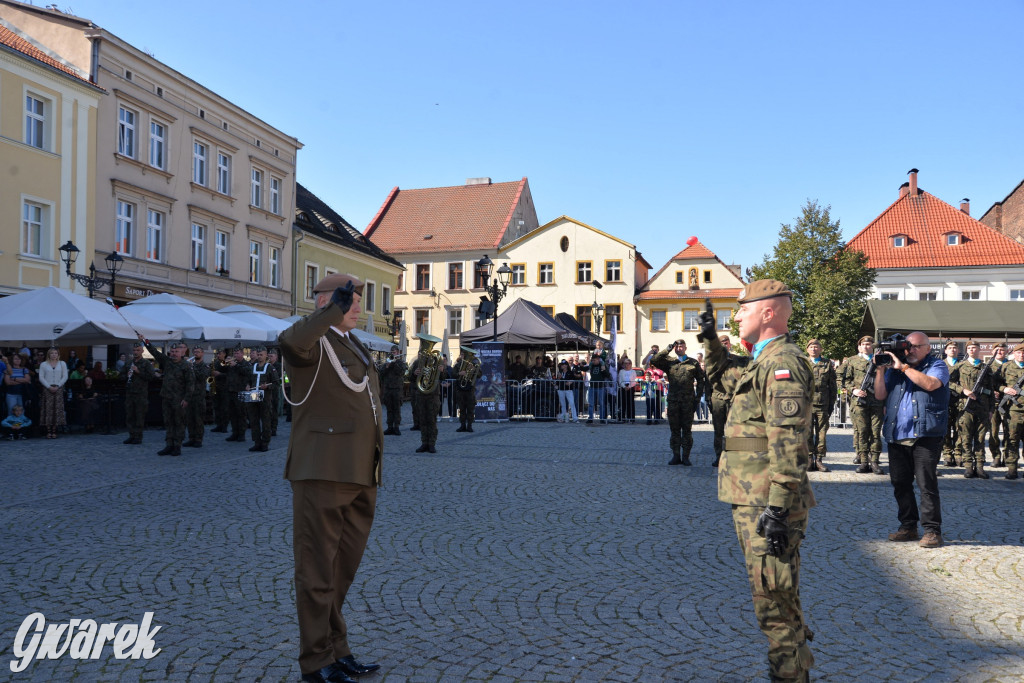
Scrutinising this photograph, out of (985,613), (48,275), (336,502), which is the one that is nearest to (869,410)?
(985,613)

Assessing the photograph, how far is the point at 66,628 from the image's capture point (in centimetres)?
454

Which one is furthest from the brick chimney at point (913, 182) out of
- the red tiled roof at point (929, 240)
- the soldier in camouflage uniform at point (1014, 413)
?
the soldier in camouflage uniform at point (1014, 413)

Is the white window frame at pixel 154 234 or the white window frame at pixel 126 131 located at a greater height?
the white window frame at pixel 126 131

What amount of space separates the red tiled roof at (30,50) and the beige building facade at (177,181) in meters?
0.46

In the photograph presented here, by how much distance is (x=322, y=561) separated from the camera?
12.7 feet

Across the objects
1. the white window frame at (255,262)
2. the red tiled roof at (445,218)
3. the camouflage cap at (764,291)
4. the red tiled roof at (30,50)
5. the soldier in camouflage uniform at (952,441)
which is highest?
the red tiled roof at (445,218)

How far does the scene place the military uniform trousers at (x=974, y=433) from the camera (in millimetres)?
11695

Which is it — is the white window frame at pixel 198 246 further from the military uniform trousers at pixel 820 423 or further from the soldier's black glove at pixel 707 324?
the soldier's black glove at pixel 707 324

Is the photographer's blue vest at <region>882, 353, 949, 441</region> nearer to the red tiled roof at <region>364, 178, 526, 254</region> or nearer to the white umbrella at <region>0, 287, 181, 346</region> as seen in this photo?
the white umbrella at <region>0, 287, 181, 346</region>

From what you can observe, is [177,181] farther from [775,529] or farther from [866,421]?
[775,529]

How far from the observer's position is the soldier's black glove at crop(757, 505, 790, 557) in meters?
3.49

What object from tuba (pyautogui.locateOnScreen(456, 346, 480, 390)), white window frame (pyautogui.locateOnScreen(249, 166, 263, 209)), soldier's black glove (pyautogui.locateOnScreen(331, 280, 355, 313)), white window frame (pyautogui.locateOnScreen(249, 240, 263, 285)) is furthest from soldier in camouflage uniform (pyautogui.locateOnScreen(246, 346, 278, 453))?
white window frame (pyautogui.locateOnScreen(249, 166, 263, 209))

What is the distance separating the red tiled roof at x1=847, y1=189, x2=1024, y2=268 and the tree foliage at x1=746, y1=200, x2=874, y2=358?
17.6 feet

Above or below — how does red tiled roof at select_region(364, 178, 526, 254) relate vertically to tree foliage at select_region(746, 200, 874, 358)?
above
